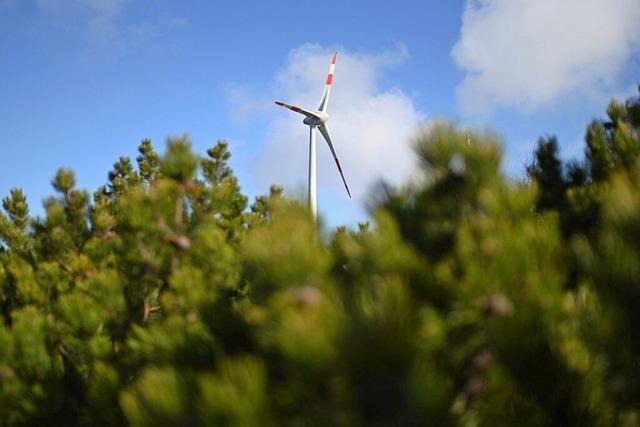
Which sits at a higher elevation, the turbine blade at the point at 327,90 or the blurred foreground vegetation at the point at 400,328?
the turbine blade at the point at 327,90

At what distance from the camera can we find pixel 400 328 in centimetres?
221

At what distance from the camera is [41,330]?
3.79 m

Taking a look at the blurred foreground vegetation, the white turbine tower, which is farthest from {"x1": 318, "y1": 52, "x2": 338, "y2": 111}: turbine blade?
the blurred foreground vegetation

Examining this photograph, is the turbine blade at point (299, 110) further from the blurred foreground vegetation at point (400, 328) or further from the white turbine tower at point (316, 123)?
the blurred foreground vegetation at point (400, 328)

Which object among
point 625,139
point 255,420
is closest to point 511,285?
point 255,420

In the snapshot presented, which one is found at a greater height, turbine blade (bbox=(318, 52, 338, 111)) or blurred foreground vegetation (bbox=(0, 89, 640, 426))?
turbine blade (bbox=(318, 52, 338, 111))

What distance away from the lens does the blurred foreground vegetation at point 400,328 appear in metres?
2.23

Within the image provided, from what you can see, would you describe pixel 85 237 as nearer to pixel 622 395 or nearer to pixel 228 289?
pixel 228 289

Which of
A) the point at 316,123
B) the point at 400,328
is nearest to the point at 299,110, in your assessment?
the point at 316,123

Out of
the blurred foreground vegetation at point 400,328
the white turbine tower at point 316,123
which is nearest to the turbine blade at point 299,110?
the white turbine tower at point 316,123

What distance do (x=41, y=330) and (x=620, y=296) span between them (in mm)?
3327

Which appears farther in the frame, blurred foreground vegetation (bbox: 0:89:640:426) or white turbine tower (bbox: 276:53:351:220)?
white turbine tower (bbox: 276:53:351:220)

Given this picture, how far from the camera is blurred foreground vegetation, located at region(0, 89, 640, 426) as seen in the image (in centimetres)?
223

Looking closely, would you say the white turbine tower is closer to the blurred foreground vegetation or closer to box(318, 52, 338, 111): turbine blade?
box(318, 52, 338, 111): turbine blade
